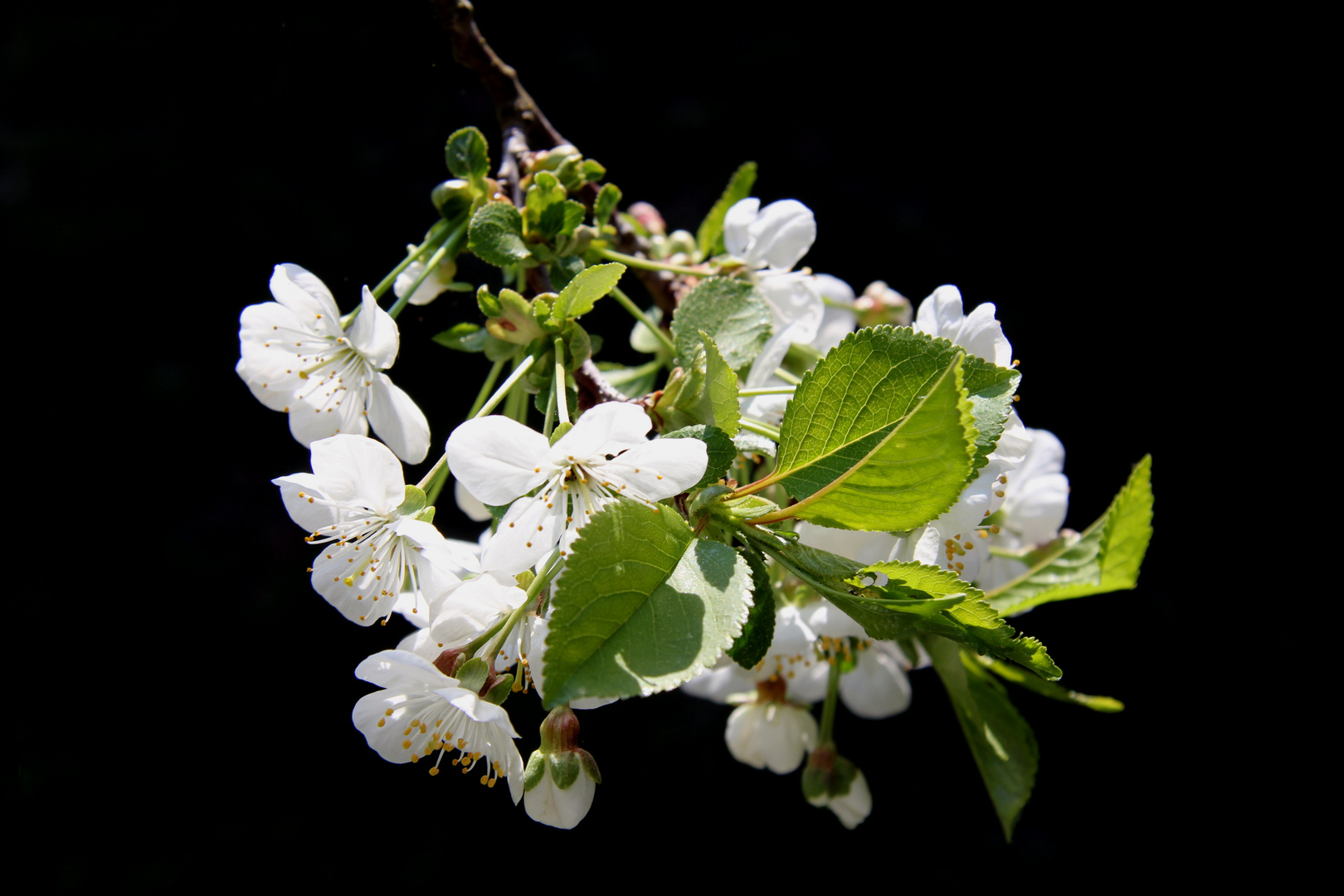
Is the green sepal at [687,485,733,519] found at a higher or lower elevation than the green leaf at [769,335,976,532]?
lower

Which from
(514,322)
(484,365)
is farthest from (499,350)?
(484,365)

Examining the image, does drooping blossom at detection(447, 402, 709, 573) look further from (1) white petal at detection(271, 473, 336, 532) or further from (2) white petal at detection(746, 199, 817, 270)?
(2) white petal at detection(746, 199, 817, 270)

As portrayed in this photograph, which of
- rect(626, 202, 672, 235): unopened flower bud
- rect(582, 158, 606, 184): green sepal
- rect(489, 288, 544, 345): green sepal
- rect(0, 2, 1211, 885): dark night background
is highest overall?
rect(582, 158, 606, 184): green sepal

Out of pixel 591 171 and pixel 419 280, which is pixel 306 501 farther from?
pixel 591 171

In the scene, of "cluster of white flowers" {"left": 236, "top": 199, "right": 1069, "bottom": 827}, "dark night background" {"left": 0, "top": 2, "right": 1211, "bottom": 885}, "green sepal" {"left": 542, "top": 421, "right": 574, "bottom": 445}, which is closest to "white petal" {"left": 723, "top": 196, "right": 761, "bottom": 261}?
"cluster of white flowers" {"left": 236, "top": 199, "right": 1069, "bottom": 827}

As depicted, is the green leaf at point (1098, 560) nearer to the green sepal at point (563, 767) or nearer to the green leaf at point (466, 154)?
the green sepal at point (563, 767)

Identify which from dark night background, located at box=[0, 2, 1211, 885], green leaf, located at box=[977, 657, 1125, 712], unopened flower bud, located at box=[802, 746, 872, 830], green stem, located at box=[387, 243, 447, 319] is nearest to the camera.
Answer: green stem, located at box=[387, 243, 447, 319]

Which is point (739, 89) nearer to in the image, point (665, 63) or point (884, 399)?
point (665, 63)
